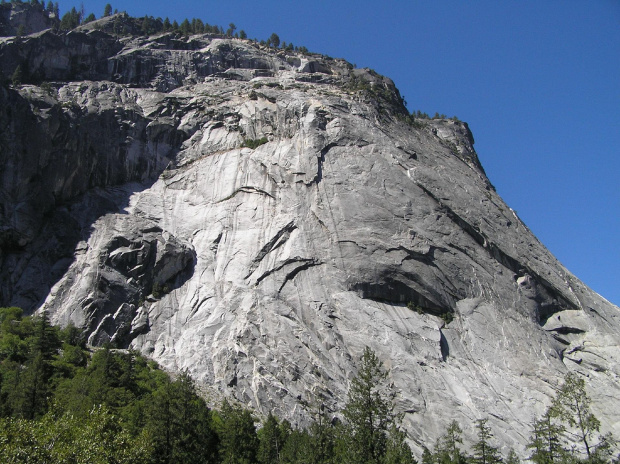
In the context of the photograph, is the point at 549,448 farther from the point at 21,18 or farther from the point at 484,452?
the point at 21,18

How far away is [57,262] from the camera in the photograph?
4962 cm

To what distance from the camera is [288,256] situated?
4750cm

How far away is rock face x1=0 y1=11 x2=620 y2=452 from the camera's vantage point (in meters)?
41.0

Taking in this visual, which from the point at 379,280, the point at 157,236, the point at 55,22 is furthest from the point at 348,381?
the point at 55,22

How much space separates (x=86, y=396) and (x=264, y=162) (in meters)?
30.2

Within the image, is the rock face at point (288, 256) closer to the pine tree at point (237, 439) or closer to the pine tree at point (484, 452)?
the pine tree at point (484, 452)

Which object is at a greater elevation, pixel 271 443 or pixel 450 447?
pixel 450 447

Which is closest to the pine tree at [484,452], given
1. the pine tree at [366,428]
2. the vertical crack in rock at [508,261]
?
the pine tree at [366,428]

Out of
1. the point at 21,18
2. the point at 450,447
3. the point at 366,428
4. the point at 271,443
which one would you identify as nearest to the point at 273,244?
the point at 271,443

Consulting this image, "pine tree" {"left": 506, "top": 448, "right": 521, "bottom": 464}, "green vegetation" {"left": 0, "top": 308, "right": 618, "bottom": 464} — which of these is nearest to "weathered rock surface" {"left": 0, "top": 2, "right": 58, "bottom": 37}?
"green vegetation" {"left": 0, "top": 308, "right": 618, "bottom": 464}

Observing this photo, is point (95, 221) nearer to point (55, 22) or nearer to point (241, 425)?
point (241, 425)

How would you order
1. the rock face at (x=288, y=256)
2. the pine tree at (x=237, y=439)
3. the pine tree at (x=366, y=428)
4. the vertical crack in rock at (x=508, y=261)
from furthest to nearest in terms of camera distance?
the vertical crack in rock at (x=508, y=261) < the rock face at (x=288, y=256) < the pine tree at (x=237, y=439) < the pine tree at (x=366, y=428)

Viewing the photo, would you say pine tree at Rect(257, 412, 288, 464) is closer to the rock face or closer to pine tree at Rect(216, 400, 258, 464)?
pine tree at Rect(216, 400, 258, 464)

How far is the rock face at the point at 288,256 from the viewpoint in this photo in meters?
41.0
